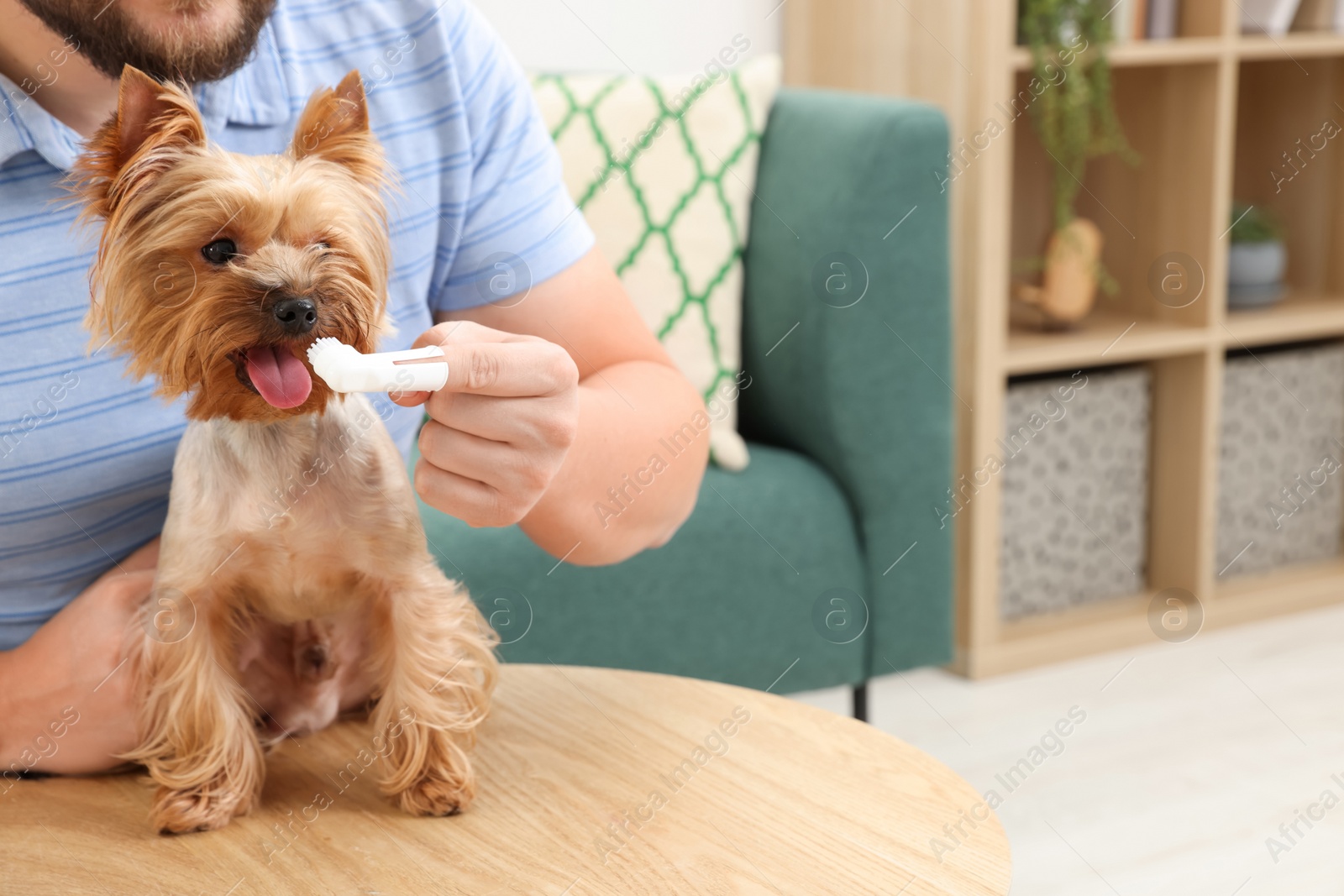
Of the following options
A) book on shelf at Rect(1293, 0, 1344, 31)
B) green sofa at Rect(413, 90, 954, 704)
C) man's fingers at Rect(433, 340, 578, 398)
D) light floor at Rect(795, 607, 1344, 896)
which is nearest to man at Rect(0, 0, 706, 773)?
man's fingers at Rect(433, 340, 578, 398)

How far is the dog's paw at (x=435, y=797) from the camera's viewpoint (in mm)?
776

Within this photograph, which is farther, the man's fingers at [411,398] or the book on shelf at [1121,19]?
the book on shelf at [1121,19]

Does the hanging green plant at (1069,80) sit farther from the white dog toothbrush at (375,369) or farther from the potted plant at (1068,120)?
the white dog toothbrush at (375,369)

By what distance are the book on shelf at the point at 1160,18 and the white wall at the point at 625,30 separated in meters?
0.71

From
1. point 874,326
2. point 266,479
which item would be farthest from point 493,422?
point 874,326

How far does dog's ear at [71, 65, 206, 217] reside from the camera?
2.02 ft

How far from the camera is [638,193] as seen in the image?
6.41 ft

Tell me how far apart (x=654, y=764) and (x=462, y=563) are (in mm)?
855

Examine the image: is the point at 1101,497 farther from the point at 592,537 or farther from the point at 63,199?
the point at 63,199

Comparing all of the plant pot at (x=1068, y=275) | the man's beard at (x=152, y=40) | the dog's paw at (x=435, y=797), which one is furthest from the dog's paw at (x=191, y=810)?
the plant pot at (x=1068, y=275)

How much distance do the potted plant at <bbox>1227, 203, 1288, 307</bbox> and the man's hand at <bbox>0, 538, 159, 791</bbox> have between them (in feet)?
7.67

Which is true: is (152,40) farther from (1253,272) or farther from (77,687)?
(1253,272)

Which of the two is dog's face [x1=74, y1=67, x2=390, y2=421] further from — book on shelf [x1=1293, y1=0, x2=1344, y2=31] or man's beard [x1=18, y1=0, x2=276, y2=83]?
book on shelf [x1=1293, y1=0, x2=1344, y2=31]

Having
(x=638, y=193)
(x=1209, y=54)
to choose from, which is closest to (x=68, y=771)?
(x=638, y=193)
